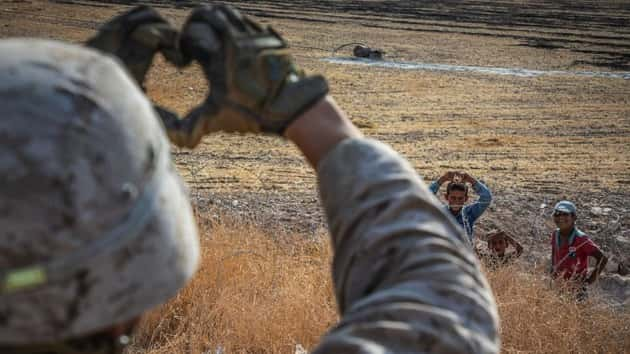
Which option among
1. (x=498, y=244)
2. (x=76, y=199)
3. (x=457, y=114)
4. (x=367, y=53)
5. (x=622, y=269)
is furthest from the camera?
(x=367, y=53)

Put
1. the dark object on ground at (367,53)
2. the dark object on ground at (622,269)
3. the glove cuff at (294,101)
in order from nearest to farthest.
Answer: the glove cuff at (294,101)
the dark object on ground at (622,269)
the dark object on ground at (367,53)

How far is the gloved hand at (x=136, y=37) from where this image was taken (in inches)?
54.2

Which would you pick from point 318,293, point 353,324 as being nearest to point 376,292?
point 353,324

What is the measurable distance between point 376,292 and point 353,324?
7 centimetres

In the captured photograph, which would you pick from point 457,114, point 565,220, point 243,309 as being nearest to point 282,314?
point 243,309

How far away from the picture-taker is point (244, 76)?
1334 mm

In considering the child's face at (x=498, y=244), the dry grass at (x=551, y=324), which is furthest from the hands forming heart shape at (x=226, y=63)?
the child's face at (x=498, y=244)

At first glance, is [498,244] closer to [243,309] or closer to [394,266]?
[243,309]

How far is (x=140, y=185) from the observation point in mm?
980

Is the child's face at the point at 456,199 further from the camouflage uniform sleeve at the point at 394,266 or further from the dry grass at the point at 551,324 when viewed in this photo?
the camouflage uniform sleeve at the point at 394,266

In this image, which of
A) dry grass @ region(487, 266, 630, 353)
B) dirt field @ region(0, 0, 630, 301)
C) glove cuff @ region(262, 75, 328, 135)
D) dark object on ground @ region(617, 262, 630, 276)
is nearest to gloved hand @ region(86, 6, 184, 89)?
glove cuff @ region(262, 75, 328, 135)

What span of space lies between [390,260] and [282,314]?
2.95 metres

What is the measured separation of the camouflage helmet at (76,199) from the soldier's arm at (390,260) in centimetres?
28

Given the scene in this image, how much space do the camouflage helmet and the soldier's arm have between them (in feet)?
0.93
